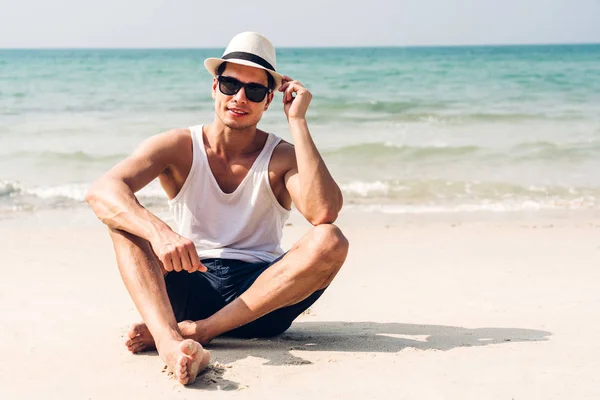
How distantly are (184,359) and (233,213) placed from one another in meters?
1.00

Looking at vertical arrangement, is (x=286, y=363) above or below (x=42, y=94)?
above

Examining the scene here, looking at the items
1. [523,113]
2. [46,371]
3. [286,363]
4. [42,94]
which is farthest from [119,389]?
[42,94]

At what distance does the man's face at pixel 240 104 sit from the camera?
409 cm

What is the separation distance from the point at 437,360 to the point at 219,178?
142 centimetres

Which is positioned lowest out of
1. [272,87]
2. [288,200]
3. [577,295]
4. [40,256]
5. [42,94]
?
[42,94]

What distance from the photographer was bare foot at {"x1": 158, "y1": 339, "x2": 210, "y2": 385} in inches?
129

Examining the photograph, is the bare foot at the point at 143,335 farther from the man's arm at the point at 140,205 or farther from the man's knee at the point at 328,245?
the man's knee at the point at 328,245

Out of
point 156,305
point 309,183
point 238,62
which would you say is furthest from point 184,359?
point 238,62

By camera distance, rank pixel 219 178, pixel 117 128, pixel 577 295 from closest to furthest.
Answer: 1. pixel 219 178
2. pixel 577 295
3. pixel 117 128

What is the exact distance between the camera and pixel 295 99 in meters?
→ 4.18

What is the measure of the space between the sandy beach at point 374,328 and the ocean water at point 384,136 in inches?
90.9

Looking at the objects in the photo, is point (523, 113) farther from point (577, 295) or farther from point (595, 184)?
point (577, 295)

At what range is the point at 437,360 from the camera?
3.80 m

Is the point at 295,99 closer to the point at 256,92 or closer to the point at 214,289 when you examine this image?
the point at 256,92
